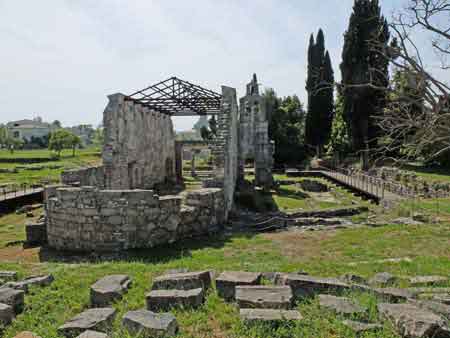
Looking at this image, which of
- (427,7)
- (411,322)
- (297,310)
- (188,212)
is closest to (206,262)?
(188,212)

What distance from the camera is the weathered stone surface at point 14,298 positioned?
464 centimetres

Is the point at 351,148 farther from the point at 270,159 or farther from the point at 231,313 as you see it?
the point at 231,313

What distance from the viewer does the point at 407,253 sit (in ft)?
27.2

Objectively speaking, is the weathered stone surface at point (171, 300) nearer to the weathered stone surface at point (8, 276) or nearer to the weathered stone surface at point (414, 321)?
the weathered stone surface at point (414, 321)

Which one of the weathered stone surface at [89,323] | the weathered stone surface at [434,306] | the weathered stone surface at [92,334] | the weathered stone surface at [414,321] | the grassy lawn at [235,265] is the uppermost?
the weathered stone surface at [414,321]

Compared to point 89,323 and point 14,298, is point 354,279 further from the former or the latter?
point 14,298

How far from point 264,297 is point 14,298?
11.4 ft

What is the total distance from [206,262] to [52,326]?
379 cm

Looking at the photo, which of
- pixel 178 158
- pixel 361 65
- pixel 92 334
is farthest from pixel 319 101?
pixel 92 334

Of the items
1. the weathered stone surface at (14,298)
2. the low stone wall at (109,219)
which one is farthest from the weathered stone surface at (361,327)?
the low stone wall at (109,219)

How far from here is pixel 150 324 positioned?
12.5 ft

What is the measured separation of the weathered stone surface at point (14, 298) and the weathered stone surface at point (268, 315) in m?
3.16

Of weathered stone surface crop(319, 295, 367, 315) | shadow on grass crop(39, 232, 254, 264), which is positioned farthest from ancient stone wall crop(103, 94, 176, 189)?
weathered stone surface crop(319, 295, 367, 315)

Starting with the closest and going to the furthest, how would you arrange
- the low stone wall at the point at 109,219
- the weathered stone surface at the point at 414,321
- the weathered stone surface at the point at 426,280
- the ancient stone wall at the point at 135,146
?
the weathered stone surface at the point at 414,321 < the weathered stone surface at the point at 426,280 < the low stone wall at the point at 109,219 < the ancient stone wall at the point at 135,146
